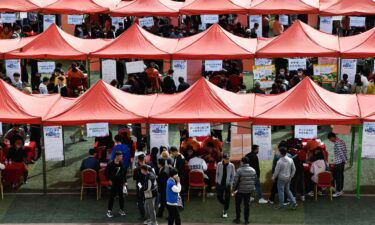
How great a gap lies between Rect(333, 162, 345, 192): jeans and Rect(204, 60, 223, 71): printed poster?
7285 millimetres

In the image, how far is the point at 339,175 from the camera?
18.7 m

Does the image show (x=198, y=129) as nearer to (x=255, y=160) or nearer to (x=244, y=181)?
(x=255, y=160)

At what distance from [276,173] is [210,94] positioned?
120 inches

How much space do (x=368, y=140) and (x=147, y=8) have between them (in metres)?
13.5

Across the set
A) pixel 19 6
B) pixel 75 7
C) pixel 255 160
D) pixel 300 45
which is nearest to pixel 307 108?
pixel 255 160

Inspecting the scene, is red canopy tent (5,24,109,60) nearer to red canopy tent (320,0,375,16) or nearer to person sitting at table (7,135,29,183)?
person sitting at table (7,135,29,183)

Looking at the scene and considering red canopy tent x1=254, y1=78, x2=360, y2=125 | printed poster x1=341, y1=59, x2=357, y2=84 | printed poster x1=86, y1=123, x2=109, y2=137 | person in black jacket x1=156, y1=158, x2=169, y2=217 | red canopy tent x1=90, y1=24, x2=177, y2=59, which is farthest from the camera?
printed poster x1=341, y1=59, x2=357, y2=84

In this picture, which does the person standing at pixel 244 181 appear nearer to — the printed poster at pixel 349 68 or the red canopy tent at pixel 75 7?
the printed poster at pixel 349 68

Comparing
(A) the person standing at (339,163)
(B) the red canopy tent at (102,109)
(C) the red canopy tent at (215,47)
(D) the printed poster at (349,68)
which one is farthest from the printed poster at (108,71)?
(A) the person standing at (339,163)

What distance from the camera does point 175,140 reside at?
22.6 meters

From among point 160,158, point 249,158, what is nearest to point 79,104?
point 160,158

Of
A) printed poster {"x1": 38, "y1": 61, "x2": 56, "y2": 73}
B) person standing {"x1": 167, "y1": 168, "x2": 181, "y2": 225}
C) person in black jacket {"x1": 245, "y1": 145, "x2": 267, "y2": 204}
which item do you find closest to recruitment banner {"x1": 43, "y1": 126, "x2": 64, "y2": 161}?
person standing {"x1": 167, "y1": 168, "x2": 181, "y2": 225}

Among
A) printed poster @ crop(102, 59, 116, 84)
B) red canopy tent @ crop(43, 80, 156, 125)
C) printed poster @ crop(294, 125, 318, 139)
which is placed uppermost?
printed poster @ crop(102, 59, 116, 84)

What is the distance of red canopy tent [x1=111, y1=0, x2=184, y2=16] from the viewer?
29.4m
